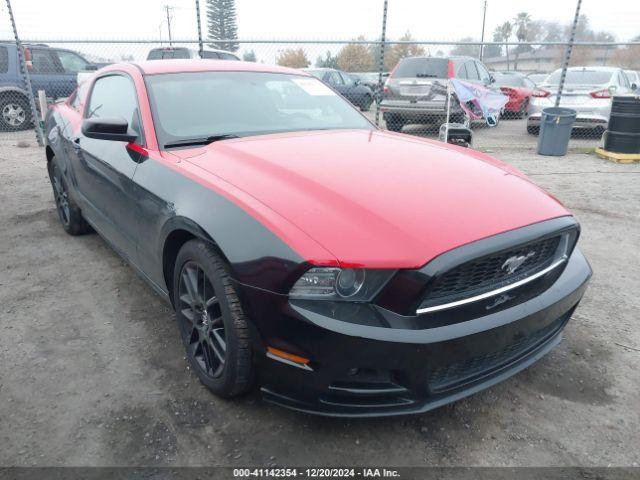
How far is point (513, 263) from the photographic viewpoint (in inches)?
79.0

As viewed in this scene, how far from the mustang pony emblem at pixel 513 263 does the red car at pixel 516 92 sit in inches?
505

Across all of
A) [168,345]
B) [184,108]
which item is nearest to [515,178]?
[184,108]

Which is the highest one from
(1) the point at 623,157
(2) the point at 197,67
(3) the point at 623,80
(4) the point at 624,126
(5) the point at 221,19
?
(5) the point at 221,19

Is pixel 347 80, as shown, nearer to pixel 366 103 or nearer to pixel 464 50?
pixel 366 103

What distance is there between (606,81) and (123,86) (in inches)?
406

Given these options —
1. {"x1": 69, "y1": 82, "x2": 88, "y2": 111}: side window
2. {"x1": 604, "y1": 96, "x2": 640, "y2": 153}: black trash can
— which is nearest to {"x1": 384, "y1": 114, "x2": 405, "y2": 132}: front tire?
{"x1": 604, "y1": 96, "x2": 640, "y2": 153}: black trash can

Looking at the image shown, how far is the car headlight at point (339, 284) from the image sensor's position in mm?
1800

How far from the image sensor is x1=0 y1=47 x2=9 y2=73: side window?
10.3 m

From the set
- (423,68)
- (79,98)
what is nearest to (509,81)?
(423,68)

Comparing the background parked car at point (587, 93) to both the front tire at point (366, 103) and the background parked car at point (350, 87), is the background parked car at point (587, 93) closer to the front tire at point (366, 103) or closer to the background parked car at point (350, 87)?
the background parked car at point (350, 87)

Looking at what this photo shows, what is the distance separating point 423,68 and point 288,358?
9.46m

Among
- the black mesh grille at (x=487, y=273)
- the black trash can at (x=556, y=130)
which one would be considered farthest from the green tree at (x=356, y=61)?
the black mesh grille at (x=487, y=273)

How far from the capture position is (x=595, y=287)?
11.6ft

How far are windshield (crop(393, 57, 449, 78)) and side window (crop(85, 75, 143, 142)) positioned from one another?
7525mm
